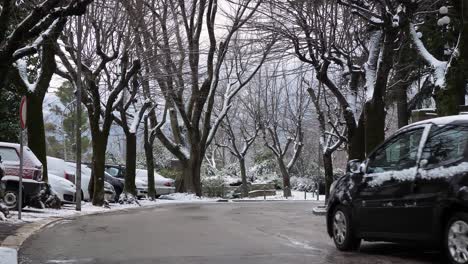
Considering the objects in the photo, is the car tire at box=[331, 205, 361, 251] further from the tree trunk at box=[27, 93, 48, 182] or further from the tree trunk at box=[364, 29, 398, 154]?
the tree trunk at box=[27, 93, 48, 182]

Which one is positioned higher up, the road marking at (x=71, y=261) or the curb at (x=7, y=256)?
the curb at (x=7, y=256)

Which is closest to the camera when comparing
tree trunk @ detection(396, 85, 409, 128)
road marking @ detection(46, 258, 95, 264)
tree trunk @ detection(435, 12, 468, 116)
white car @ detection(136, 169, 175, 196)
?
road marking @ detection(46, 258, 95, 264)

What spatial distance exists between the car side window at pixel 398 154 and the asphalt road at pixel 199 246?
1.20 metres

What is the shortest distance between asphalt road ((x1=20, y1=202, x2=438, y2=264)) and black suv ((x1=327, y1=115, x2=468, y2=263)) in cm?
46

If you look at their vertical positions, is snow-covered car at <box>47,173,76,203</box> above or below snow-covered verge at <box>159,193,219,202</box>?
above

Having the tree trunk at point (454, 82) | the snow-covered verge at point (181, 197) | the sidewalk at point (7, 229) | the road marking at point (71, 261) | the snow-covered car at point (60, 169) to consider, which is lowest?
the road marking at point (71, 261)

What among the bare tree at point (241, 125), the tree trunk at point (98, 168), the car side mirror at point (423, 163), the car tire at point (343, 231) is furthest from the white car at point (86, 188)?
the bare tree at point (241, 125)

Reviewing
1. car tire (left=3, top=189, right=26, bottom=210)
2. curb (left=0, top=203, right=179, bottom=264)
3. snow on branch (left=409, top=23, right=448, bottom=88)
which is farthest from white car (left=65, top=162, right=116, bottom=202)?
snow on branch (left=409, top=23, right=448, bottom=88)

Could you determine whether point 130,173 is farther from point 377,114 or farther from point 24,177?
point 377,114

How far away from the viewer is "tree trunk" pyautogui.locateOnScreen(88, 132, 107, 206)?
68.4ft

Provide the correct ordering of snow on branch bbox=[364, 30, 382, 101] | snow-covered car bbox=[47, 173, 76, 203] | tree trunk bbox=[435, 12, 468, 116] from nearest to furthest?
tree trunk bbox=[435, 12, 468, 116] < snow on branch bbox=[364, 30, 382, 101] < snow-covered car bbox=[47, 173, 76, 203]

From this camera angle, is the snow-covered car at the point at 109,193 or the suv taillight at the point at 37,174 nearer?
the suv taillight at the point at 37,174

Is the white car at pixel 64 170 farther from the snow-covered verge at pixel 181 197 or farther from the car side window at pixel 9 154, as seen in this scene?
the snow-covered verge at pixel 181 197

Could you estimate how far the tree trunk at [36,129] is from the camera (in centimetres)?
1820
